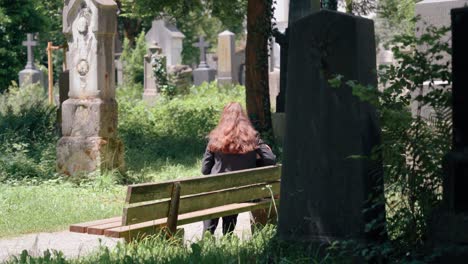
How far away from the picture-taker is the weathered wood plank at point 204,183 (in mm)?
7527

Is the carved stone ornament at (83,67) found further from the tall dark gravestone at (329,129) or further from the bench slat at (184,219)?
the tall dark gravestone at (329,129)

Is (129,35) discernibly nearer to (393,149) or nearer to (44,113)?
(44,113)

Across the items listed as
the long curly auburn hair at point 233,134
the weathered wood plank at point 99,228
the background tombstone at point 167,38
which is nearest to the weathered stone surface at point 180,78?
the background tombstone at point 167,38

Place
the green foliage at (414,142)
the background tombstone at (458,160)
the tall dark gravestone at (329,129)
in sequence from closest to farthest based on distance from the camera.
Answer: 1. the background tombstone at (458,160)
2. the green foliage at (414,142)
3. the tall dark gravestone at (329,129)

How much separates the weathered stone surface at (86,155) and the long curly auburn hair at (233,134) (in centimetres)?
469

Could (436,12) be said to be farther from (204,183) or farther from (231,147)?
(204,183)

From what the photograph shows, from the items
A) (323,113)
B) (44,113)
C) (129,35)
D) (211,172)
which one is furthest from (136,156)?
(129,35)

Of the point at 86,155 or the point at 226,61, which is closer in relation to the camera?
the point at 86,155

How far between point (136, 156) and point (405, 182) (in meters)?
10.5

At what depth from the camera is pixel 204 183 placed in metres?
8.19

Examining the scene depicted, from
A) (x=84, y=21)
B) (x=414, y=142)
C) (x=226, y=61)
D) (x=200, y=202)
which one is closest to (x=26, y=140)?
(x=84, y=21)

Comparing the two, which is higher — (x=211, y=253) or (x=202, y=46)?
(x=202, y=46)

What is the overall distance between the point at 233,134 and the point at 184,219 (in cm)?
113

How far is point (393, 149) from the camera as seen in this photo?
6.35 metres
